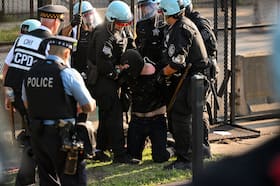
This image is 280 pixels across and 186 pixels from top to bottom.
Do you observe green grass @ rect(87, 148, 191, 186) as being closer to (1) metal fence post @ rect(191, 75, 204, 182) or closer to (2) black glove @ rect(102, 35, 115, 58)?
(2) black glove @ rect(102, 35, 115, 58)

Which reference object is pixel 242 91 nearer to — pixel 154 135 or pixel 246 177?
pixel 154 135

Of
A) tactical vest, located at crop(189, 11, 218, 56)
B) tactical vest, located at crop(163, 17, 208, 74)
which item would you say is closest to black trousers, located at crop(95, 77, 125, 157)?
tactical vest, located at crop(163, 17, 208, 74)

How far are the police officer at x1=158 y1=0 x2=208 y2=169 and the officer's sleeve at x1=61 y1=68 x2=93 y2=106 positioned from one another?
1.81m

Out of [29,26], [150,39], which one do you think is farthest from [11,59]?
[150,39]

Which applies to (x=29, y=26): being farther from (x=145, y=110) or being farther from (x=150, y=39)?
(x=145, y=110)

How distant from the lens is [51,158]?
5859 millimetres

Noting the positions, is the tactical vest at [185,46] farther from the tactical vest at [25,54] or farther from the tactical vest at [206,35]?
the tactical vest at [25,54]

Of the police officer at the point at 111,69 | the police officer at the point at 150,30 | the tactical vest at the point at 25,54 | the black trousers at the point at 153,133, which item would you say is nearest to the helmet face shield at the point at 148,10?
the police officer at the point at 150,30

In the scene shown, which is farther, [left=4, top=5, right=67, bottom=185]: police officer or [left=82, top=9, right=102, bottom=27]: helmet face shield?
[left=82, top=9, right=102, bottom=27]: helmet face shield

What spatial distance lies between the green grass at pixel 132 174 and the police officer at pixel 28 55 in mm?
742

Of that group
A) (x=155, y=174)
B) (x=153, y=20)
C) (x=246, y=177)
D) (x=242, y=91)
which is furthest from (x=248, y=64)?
(x=246, y=177)

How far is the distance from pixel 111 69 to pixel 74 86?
6.81 feet

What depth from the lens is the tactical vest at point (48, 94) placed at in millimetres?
5656

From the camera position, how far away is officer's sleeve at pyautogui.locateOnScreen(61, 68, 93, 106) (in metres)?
5.67
